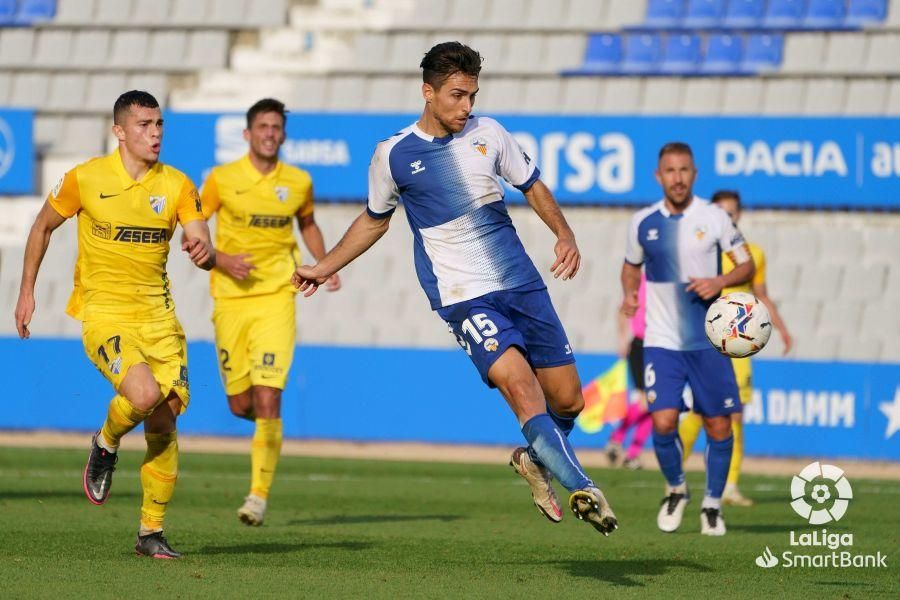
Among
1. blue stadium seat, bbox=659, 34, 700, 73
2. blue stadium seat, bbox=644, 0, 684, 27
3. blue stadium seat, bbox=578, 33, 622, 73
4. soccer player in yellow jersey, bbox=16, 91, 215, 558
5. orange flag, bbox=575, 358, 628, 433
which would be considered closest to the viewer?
soccer player in yellow jersey, bbox=16, 91, 215, 558

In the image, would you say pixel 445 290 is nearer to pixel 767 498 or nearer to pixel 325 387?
pixel 767 498

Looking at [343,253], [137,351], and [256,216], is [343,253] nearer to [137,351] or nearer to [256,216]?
[137,351]

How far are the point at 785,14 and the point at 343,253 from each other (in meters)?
14.1

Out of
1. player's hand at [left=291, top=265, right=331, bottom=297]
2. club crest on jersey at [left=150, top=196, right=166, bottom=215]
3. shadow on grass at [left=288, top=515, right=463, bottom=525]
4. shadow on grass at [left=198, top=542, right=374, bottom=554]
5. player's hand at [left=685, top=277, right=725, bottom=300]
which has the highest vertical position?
player's hand at [left=685, top=277, right=725, bottom=300]

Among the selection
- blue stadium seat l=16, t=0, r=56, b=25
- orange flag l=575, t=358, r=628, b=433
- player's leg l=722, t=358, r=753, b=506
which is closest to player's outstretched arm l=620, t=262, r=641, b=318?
player's leg l=722, t=358, r=753, b=506

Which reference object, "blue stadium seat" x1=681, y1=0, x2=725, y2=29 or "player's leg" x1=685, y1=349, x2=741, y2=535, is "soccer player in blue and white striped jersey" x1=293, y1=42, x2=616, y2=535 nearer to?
"player's leg" x1=685, y1=349, x2=741, y2=535

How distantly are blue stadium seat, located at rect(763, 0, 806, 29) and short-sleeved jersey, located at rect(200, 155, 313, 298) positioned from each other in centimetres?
1128

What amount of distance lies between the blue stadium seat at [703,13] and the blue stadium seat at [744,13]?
0.11 meters

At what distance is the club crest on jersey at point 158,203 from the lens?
7.69 meters

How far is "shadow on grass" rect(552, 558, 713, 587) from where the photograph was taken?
710 centimetres

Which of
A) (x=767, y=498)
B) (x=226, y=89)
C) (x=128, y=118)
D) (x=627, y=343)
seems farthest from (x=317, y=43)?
(x=128, y=118)

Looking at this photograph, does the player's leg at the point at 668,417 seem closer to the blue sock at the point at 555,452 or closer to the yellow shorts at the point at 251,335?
the yellow shorts at the point at 251,335

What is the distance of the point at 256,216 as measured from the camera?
10156 millimetres

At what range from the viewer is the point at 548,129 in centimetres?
1881
